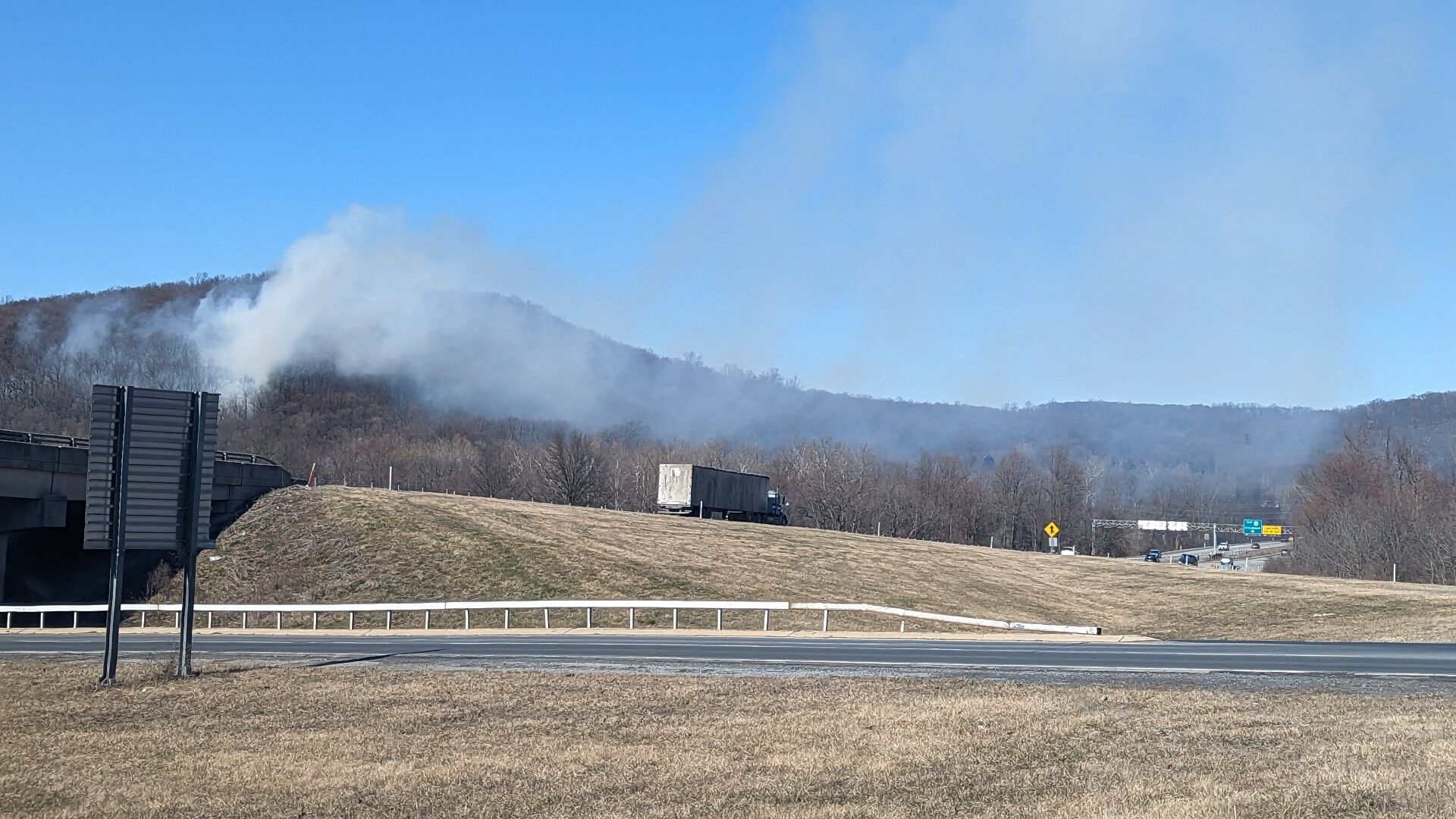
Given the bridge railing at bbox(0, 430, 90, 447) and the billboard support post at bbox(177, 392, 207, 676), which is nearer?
the billboard support post at bbox(177, 392, 207, 676)

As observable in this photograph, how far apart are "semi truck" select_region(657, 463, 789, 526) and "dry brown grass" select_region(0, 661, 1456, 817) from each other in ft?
182

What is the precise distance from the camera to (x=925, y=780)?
10062mm

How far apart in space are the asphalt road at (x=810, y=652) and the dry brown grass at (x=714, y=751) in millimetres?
4352

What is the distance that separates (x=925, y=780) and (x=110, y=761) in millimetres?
7183

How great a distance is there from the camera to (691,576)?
153ft

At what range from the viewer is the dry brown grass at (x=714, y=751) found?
9.25m

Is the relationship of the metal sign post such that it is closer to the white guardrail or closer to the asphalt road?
the asphalt road

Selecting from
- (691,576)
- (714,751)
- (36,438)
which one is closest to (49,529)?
(36,438)

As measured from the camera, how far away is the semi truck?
72438mm

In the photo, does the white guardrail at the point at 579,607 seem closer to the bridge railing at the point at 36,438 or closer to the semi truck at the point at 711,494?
the bridge railing at the point at 36,438

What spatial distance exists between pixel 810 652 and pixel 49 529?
1447 inches

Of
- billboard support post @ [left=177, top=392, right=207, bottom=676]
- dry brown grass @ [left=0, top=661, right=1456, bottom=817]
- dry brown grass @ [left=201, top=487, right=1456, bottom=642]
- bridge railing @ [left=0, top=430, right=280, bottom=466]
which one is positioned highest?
bridge railing @ [left=0, top=430, right=280, bottom=466]

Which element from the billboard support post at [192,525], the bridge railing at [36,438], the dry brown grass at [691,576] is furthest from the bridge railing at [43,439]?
the billboard support post at [192,525]

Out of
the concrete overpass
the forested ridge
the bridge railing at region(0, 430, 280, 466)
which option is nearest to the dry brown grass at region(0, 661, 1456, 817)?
the concrete overpass
